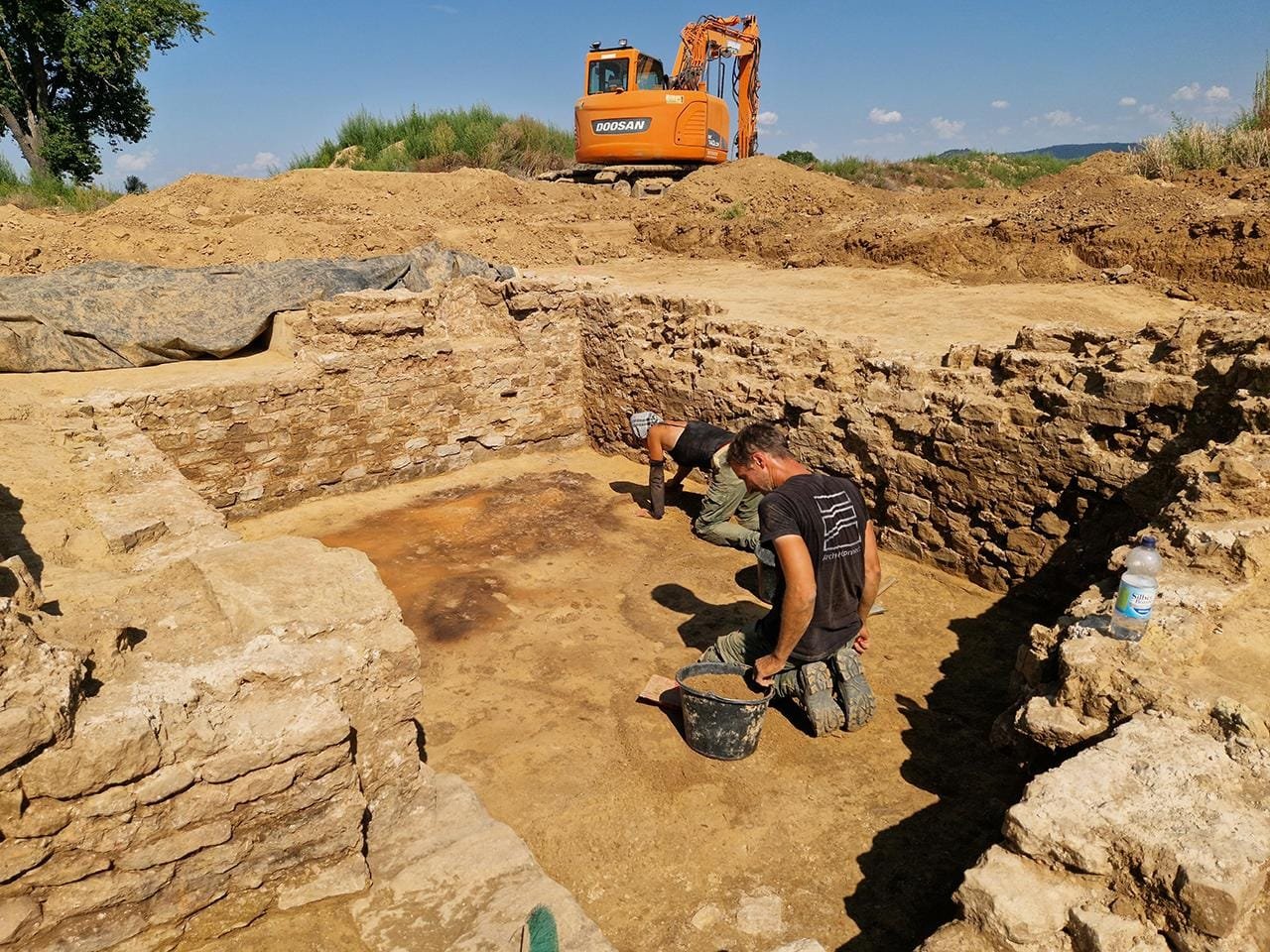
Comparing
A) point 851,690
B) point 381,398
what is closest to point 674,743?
point 851,690

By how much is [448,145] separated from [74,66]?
9.66 m

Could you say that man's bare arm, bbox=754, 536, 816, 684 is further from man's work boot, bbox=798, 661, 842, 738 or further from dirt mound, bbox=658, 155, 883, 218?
dirt mound, bbox=658, 155, 883, 218

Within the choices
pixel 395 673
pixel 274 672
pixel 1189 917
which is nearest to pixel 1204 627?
pixel 1189 917

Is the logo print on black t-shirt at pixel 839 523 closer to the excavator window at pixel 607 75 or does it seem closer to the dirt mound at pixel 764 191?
the dirt mound at pixel 764 191

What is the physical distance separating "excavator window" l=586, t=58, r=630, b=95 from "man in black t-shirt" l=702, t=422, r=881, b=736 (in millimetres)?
16571

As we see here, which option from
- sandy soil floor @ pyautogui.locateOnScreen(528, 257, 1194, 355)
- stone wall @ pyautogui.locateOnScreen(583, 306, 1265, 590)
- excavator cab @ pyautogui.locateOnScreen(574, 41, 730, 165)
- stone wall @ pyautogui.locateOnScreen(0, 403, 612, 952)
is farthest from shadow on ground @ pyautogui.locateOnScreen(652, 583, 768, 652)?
excavator cab @ pyautogui.locateOnScreen(574, 41, 730, 165)

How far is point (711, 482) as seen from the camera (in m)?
6.66

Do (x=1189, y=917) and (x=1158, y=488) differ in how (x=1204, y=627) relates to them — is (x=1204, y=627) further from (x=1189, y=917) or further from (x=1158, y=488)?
(x=1158, y=488)

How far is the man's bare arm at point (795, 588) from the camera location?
12.0 ft

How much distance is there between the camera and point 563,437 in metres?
9.20

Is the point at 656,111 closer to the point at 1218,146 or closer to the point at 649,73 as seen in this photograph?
the point at 649,73

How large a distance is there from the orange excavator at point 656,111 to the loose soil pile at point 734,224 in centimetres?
109

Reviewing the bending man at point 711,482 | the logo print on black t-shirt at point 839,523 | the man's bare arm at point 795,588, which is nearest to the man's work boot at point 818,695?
the man's bare arm at point 795,588

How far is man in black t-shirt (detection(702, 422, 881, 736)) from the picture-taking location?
3.71 m
